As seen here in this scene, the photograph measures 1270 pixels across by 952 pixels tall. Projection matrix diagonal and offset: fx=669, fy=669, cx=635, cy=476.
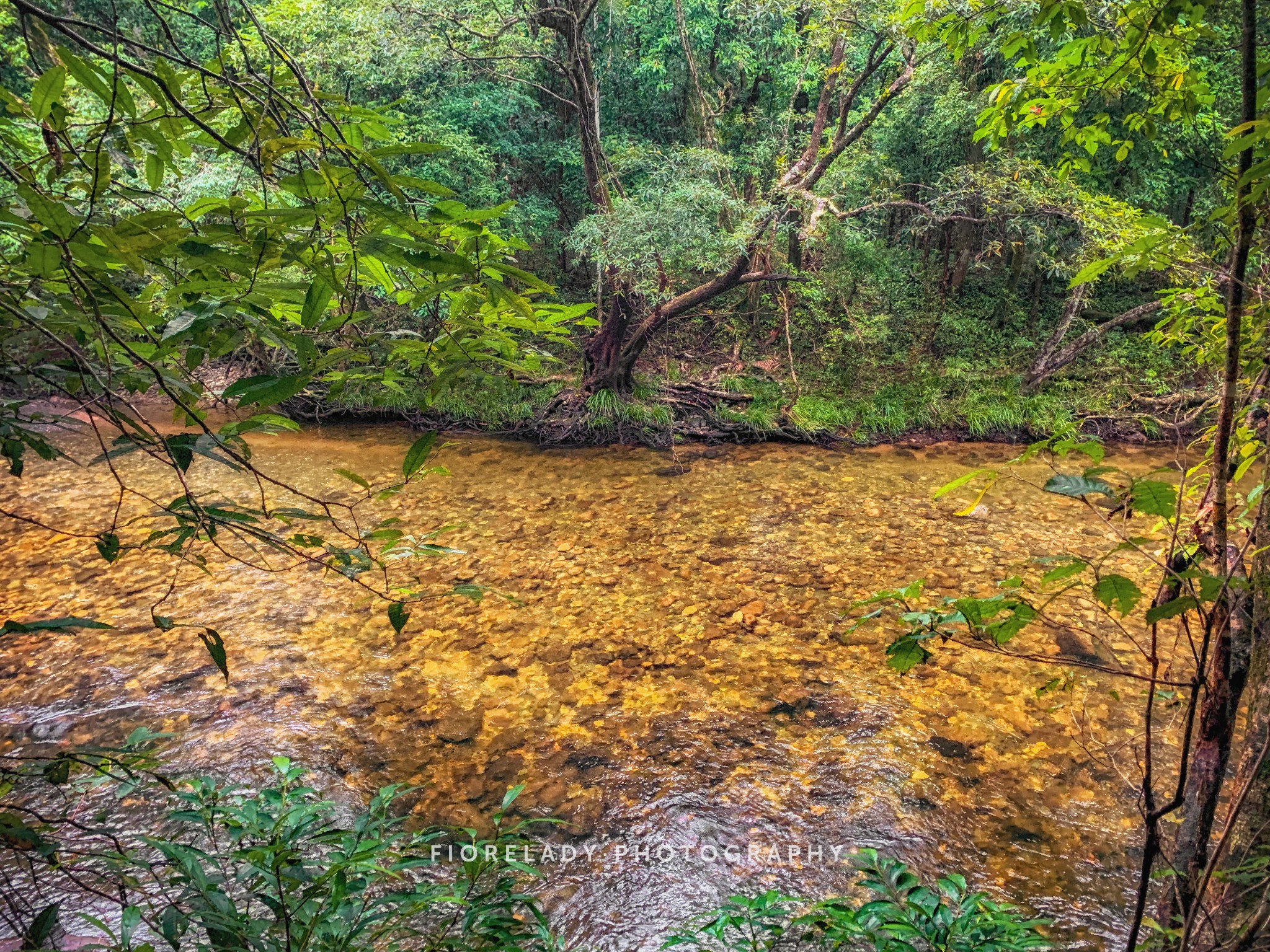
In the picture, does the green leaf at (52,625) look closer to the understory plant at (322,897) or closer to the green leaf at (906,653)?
the understory plant at (322,897)

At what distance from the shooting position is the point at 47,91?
90cm

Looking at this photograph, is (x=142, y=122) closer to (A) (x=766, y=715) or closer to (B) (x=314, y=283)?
(B) (x=314, y=283)

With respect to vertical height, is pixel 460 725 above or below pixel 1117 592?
below

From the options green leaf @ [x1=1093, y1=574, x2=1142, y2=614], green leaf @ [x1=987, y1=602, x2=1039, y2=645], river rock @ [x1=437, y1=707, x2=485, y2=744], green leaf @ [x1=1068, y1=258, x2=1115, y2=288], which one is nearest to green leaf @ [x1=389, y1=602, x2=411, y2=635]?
green leaf @ [x1=987, y1=602, x2=1039, y2=645]

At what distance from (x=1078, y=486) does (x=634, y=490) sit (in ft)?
18.7

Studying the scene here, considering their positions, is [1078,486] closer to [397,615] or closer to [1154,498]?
[1154,498]

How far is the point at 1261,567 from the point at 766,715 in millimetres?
2544

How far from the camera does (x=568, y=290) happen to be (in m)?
10.9

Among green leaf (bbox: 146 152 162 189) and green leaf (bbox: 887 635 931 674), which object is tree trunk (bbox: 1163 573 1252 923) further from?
green leaf (bbox: 146 152 162 189)

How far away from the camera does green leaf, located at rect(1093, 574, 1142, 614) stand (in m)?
0.95

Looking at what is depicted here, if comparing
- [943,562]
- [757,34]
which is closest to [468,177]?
[757,34]

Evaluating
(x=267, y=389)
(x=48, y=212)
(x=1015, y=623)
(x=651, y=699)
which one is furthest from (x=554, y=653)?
(x=48, y=212)

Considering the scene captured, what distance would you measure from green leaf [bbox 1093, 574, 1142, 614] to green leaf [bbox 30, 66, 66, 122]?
5.15ft

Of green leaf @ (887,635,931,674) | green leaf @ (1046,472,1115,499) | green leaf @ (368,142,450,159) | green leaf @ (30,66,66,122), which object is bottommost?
green leaf @ (887,635,931,674)
